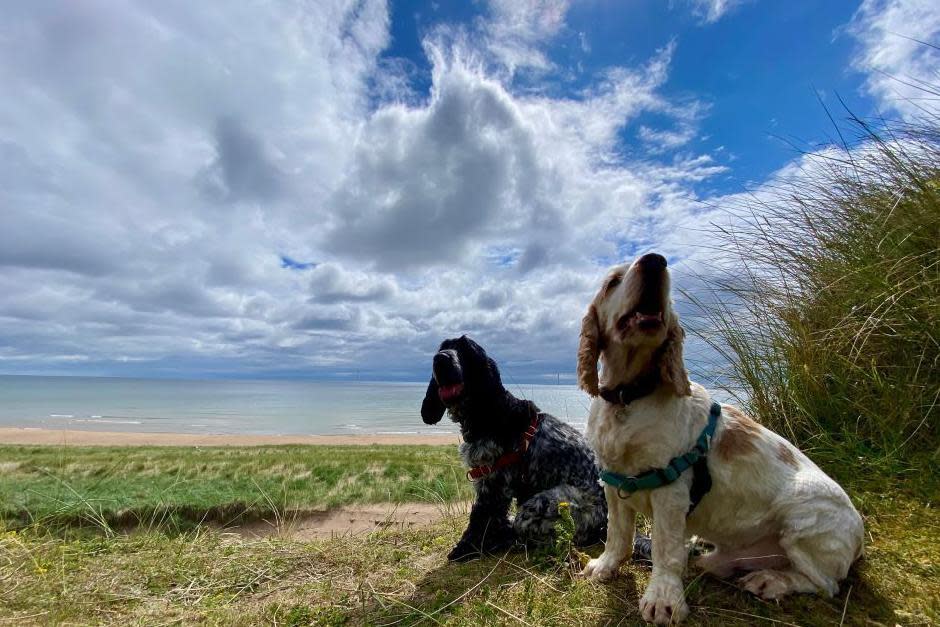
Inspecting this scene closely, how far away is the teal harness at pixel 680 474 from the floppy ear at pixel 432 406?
1.58 metres

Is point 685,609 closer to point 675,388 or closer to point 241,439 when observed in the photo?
point 675,388

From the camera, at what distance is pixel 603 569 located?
9.22 feet

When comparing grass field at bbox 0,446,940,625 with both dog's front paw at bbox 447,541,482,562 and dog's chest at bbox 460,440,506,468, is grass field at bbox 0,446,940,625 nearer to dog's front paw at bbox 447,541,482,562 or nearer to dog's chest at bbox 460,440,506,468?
dog's front paw at bbox 447,541,482,562

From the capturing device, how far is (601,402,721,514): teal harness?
2.49 metres

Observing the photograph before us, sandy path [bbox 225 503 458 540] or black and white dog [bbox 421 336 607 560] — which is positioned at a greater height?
black and white dog [bbox 421 336 607 560]

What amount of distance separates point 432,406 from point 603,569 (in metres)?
1.72

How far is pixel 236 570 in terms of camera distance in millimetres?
3223

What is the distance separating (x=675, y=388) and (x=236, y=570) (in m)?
3.10

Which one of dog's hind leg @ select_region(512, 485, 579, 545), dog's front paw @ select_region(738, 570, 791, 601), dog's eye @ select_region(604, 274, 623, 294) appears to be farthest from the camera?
dog's hind leg @ select_region(512, 485, 579, 545)

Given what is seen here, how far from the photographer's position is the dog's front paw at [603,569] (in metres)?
2.79

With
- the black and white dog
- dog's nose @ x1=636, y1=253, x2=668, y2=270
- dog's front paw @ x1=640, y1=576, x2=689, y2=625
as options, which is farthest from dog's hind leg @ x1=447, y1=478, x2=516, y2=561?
dog's nose @ x1=636, y1=253, x2=668, y2=270

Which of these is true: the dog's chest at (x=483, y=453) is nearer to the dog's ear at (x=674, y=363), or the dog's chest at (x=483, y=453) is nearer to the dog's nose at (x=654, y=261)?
the dog's ear at (x=674, y=363)

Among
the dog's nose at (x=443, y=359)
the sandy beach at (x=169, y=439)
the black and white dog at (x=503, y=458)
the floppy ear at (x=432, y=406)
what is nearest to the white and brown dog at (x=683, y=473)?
the black and white dog at (x=503, y=458)

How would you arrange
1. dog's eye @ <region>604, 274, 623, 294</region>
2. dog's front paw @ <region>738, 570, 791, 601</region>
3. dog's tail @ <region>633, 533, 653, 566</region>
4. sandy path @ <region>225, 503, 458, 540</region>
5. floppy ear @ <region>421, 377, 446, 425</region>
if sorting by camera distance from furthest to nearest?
sandy path @ <region>225, 503, 458, 540</region>, floppy ear @ <region>421, 377, 446, 425</region>, dog's tail @ <region>633, 533, 653, 566</region>, dog's eye @ <region>604, 274, 623, 294</region>, dog's front paw @ <region>738, 570, 791, 601</region>
